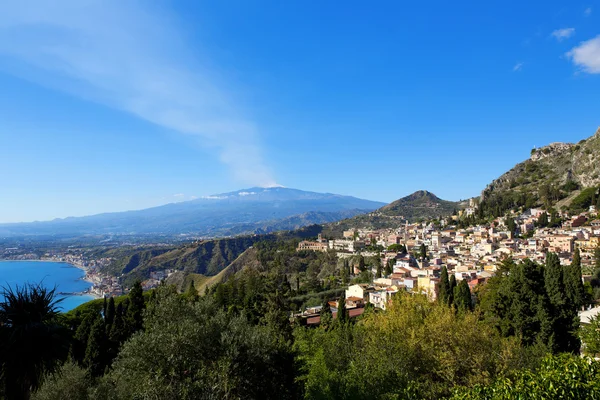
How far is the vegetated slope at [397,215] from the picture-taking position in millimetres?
156750

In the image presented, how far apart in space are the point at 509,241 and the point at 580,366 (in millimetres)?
60845

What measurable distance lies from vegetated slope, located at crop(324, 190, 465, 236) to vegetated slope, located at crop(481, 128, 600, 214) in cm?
3515

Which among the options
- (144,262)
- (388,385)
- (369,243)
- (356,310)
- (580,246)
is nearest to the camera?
(388,385)

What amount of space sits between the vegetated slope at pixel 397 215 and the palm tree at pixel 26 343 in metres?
137

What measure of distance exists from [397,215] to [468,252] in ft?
360

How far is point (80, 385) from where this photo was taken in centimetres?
1276

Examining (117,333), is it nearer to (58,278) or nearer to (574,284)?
(574,284)

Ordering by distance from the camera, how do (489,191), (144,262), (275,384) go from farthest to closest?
(144,262) → (489,191) → (275,384)

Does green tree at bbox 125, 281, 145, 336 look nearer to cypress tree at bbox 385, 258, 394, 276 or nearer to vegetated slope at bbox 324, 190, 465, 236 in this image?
cypress tree at bbox 385, 258, 394, 276

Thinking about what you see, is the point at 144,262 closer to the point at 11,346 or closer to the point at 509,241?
the point at 509,241

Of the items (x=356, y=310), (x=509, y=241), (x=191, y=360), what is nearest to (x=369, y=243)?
(x=509, y=241)

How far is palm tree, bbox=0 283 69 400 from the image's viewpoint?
7.51 meters

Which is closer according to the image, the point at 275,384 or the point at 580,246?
the point at 275,384

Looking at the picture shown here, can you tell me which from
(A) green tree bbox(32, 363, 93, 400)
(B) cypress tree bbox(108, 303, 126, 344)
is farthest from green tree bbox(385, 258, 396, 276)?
(A) green tree bbox(32, 363, 93, 400)
